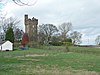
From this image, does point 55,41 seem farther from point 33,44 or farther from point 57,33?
point 33,44

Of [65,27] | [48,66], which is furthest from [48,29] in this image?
[48,66]

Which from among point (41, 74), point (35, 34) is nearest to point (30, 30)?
point (35, 34)

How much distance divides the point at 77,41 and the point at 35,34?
2081cm

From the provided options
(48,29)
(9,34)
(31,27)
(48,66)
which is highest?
(31,27)

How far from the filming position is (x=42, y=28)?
4215 inches

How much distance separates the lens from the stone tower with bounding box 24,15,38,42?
98.5 meters

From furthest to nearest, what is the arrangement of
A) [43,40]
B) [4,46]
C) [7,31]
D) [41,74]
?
[43,40] → [7,31] → [4,46] → [41,74]

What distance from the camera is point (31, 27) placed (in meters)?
101

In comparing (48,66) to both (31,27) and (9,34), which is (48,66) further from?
(31,27)

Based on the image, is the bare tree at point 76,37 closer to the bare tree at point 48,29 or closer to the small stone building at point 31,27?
the bare tree at point 48,29

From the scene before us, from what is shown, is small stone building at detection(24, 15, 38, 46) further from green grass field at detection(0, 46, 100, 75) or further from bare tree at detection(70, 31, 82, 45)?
green grass field at detection(0, 46, 100, 75)

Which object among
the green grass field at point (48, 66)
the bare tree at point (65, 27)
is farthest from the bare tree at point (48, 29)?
the green grass field at point (48, 66)

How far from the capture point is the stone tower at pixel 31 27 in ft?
323

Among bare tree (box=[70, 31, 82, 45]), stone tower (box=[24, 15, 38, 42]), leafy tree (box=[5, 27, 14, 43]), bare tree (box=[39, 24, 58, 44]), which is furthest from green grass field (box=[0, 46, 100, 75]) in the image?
bare tree (box=[70, 31, 82, 45])
